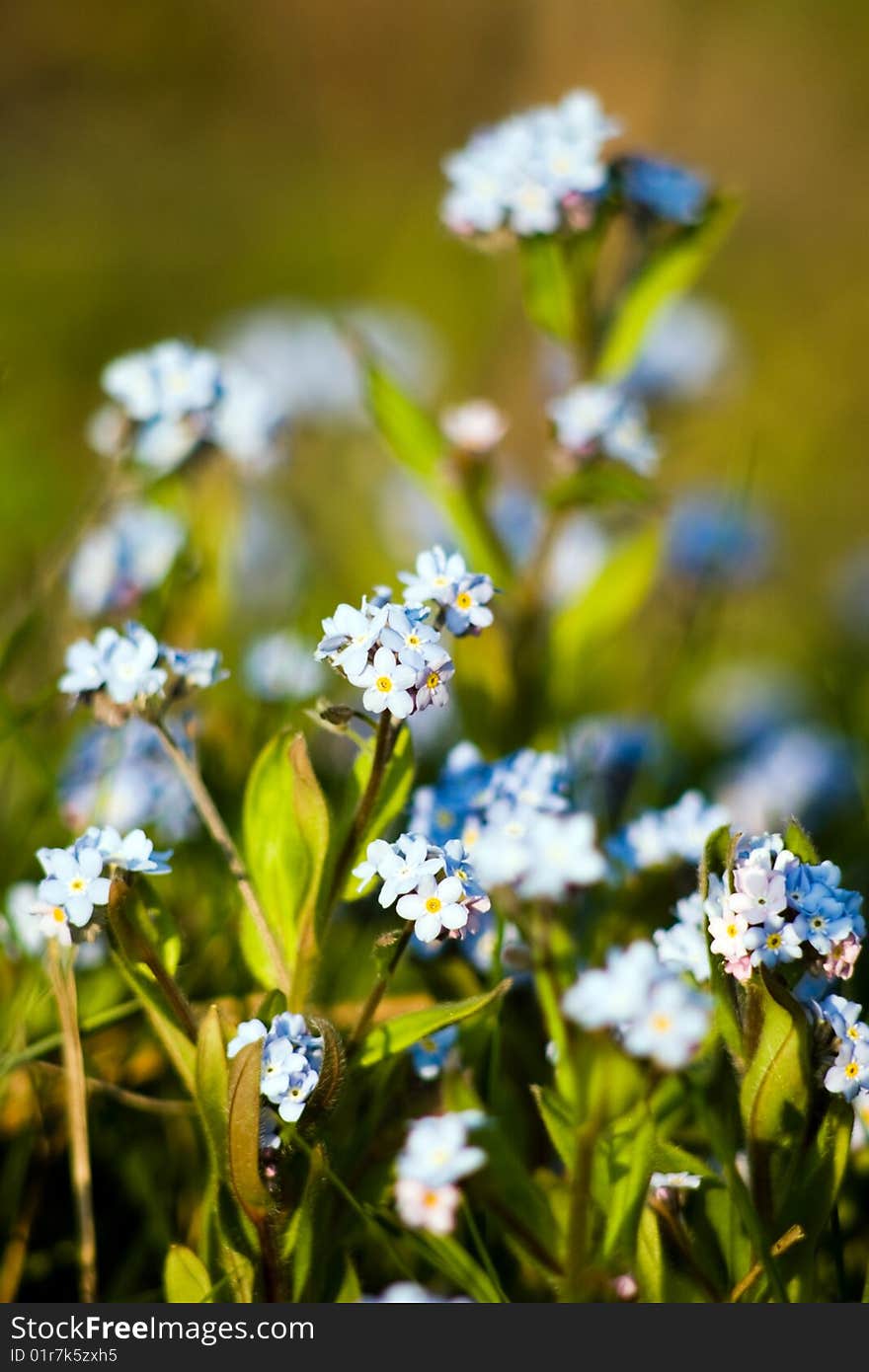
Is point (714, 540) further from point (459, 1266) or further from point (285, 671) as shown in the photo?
point (459, 1266)

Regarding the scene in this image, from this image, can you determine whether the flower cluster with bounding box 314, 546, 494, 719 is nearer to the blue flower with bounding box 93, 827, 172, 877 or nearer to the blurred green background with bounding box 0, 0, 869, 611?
the blue flower with bounding box 93, 827, 172, 877

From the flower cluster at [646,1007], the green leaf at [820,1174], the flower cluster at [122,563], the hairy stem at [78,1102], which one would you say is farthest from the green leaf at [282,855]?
the flower cluster at [122,563]

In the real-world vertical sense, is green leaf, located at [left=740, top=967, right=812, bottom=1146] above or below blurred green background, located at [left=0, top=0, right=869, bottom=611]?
below

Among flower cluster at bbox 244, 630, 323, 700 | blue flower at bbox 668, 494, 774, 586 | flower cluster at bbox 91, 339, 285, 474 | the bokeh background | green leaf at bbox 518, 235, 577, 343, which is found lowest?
flower cluster at bbox 244, 630, 323, 700

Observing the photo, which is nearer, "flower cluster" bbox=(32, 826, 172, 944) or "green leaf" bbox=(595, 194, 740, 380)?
"flower cluster" bbox=(32, 826, 172, 944)

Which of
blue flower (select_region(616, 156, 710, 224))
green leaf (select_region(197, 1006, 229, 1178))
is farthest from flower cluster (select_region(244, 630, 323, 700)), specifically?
blue flower (select_region(616, 156, 710, 224))

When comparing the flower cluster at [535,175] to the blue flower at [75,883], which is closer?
the blue flower at [75,883]

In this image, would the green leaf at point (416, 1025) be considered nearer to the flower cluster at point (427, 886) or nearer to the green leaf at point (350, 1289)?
the flower cluster at point (427, 886)
